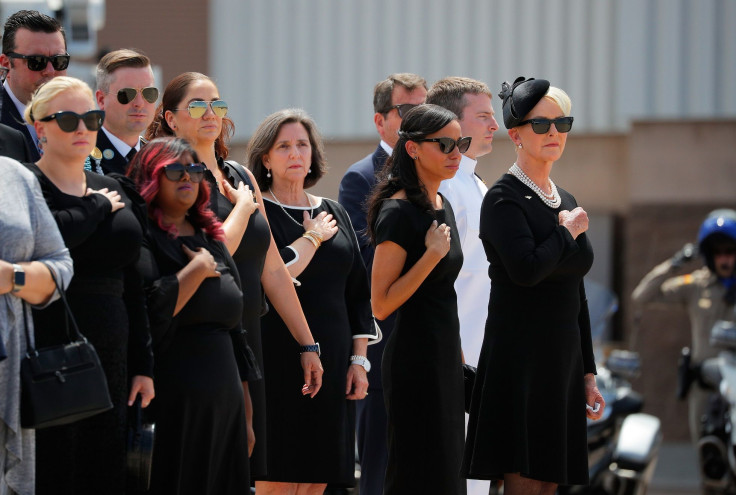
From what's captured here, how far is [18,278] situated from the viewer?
3.76 meters

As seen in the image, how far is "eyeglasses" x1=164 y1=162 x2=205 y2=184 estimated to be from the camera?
426 centimetres

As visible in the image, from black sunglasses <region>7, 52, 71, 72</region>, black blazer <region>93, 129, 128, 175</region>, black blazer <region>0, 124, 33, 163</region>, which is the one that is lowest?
black blazer <region>93, 129, 128, 175</region>

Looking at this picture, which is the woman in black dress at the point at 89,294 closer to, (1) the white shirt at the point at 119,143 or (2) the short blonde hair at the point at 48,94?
(2) the short blonde hair at the point at 48,94

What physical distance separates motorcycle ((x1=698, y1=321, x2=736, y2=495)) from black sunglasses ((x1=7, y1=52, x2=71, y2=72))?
5113 millimetres

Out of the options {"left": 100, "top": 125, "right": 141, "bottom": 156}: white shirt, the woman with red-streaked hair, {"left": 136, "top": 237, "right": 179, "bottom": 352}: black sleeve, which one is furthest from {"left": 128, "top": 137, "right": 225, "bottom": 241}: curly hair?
{"left": 100, "top": 125, "right": 141, "bottom": 156}: white shirt

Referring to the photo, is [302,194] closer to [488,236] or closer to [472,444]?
[488,236]

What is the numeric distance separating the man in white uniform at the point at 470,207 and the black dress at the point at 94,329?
1978 millimetres

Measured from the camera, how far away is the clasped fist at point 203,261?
166 inches

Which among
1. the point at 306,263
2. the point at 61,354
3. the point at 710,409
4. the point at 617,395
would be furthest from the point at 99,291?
the point at 710,409

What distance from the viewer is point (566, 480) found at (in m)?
4.64

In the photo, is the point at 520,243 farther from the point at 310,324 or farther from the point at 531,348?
the point at 310,324

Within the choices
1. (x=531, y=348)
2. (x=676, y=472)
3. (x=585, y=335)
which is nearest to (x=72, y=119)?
(x=531, y=348)

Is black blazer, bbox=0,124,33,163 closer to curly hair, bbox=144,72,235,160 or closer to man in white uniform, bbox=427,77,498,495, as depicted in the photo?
curly hair, bbox=144,72,235,160

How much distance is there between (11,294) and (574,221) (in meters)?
2.07
